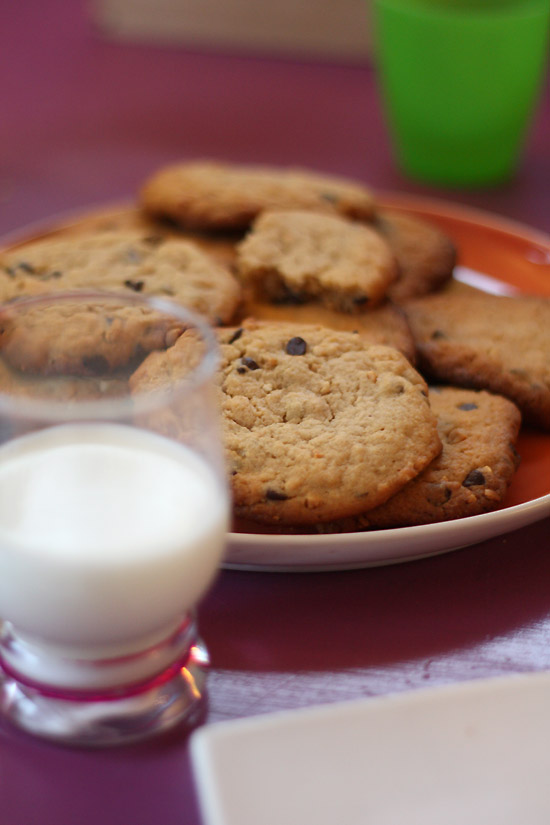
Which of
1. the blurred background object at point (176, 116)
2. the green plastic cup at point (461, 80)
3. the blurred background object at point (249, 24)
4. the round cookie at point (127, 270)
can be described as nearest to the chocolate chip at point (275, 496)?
the round cookie at point (127, 270)

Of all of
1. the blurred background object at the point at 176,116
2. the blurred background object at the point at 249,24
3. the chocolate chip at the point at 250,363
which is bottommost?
the blurred background object at the point at 176,116

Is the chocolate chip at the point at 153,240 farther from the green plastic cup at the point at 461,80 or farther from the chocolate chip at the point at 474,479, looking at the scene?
the green plastic cup at the point at 461,80

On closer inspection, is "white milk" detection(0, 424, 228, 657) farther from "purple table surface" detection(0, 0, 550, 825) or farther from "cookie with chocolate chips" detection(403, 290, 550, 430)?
"cookie with chocolate chips" detection(403, 290, 550, 430)

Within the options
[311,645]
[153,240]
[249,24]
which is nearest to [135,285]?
[153,240]

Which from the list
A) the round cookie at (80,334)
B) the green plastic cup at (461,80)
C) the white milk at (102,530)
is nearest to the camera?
the white milk at (102,530)

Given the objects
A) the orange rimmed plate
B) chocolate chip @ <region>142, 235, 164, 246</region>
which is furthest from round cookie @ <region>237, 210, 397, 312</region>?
the orange rimmed plate

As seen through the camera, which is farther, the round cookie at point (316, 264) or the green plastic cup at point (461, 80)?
the green plastic cup at point (461, 80)
